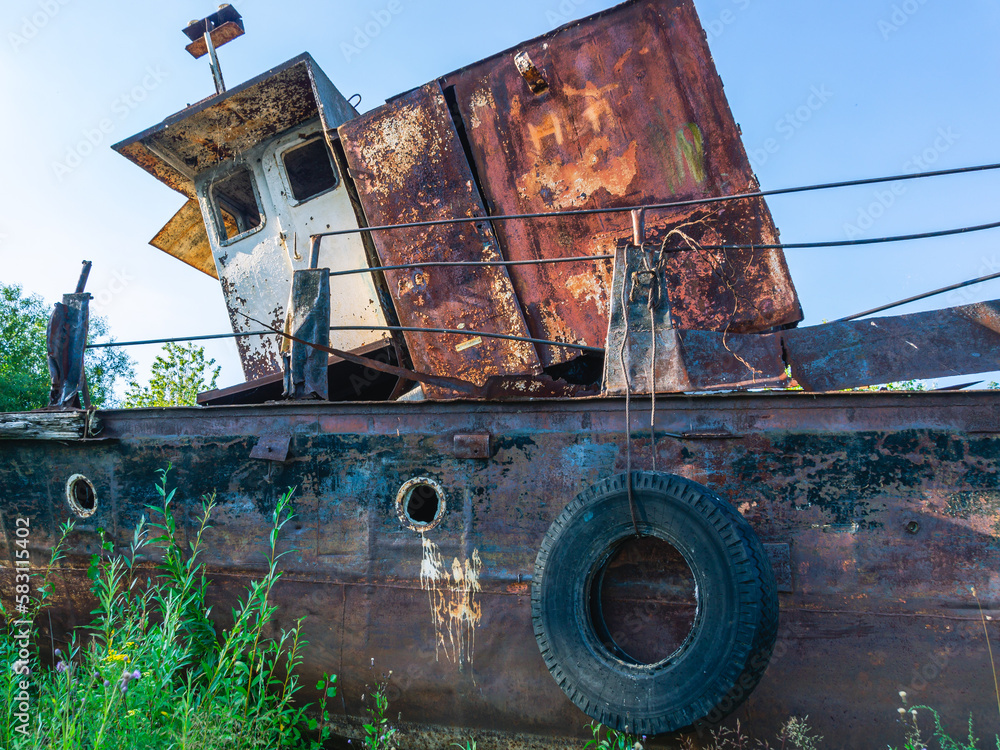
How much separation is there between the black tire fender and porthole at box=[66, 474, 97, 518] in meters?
2.87

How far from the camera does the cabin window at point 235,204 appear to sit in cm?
593

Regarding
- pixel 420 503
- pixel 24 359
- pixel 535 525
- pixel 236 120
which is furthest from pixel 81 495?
pixel 24 359

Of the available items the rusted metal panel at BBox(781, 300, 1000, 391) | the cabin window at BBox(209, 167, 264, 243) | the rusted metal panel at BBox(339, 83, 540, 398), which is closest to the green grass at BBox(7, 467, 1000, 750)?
the rusted metal panel at BBox(781, 300, 1000, 391)

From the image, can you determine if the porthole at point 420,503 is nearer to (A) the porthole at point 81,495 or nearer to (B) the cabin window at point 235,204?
(A) the porthole at point 81,495

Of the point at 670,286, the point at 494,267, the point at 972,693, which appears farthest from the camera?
the point at 494,267

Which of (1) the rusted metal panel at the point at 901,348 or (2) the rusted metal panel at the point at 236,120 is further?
(2) the rusted metal panel at the point at 236,120

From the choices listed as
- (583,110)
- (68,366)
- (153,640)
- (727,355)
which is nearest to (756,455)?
(727,355)

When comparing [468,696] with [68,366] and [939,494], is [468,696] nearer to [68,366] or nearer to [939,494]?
[939,494]

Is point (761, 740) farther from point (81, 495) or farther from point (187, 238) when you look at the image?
point (187, 238)

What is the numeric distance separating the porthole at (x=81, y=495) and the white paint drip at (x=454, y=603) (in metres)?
2.23

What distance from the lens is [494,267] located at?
4418 mm

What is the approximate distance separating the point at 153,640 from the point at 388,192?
316cm

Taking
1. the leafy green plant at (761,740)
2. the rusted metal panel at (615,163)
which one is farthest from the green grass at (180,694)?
the rusted metal panel at (615,163)

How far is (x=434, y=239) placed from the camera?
14.9ft
